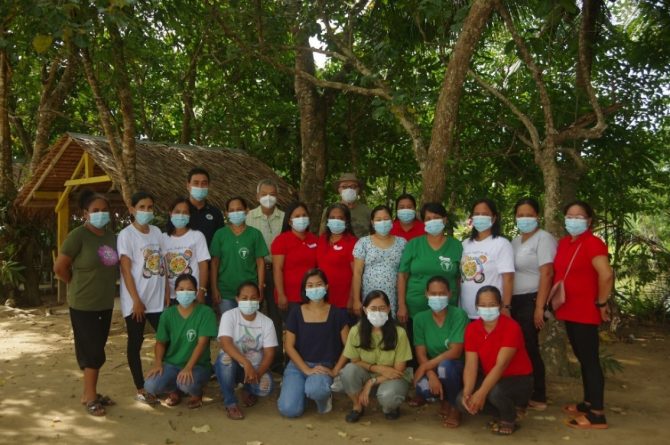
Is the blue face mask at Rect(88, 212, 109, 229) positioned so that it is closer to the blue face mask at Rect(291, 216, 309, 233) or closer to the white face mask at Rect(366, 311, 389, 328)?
the blue face mask at Rect(291, 216, 309, 233)

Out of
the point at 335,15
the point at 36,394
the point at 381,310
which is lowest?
the point at 36,394

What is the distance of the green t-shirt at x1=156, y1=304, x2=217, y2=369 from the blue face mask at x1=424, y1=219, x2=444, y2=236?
1915mm

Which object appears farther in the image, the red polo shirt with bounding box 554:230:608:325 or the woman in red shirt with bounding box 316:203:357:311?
the woman in red shirt with bounding box 316:203:357:311

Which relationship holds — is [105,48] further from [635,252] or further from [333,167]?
[635,252]

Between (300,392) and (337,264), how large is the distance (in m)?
1.13

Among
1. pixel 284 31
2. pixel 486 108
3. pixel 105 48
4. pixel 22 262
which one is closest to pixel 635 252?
pixel 486 108

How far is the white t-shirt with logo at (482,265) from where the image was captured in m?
5.06

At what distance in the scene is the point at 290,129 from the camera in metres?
12.4

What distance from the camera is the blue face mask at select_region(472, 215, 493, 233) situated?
5.14 m

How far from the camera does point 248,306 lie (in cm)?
528

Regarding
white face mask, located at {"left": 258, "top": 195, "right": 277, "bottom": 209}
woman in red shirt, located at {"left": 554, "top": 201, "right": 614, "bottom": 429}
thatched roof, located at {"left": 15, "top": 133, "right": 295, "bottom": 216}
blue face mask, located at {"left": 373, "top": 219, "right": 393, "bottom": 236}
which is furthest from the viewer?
thatched roof, located at {"left": 15, "top": 133, "right": 295, "bottom": 216}

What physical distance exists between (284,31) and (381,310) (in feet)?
15.6

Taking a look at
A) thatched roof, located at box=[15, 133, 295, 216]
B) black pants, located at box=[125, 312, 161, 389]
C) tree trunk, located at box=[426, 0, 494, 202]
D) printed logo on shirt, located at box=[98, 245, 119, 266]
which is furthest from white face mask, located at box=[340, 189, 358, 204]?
thatched roof, located at box=[15, 133, 295, 216]

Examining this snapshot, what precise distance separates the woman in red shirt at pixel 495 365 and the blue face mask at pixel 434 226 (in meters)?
0.70
